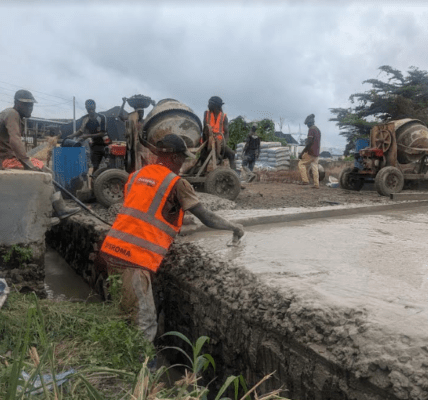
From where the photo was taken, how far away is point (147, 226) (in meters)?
2.89

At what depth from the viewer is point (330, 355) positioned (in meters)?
1.88

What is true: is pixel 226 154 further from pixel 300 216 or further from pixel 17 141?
pixel 17 141

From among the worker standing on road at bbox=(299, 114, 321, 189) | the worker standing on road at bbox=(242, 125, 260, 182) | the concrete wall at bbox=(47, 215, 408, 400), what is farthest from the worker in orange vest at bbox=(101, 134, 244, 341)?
→ the worker standing on road at bbox=(242, 125, 260, 182)

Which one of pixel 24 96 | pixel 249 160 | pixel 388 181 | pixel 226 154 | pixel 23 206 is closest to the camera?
pixel 23 206

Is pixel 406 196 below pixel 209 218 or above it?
below

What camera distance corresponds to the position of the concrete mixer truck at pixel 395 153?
914cm

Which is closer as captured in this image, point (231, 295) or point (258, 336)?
point (258, 336)

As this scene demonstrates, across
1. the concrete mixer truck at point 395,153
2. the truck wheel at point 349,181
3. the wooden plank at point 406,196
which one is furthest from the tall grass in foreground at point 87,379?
the truck wheel at point 349,181

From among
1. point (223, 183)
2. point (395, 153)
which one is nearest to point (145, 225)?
point (223, 183)

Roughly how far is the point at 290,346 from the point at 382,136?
27.5ft

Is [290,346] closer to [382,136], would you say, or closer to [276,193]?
[276,193]

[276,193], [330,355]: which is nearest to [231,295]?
[330,355]

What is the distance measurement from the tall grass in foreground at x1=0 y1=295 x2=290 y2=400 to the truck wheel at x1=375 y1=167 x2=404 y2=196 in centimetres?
748

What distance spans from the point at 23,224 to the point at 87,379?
234 centimetres
